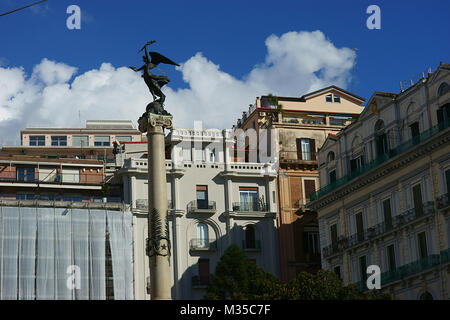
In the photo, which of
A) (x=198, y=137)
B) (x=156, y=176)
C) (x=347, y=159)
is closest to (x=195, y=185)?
(x=198, y=137)

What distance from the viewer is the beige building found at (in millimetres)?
56750

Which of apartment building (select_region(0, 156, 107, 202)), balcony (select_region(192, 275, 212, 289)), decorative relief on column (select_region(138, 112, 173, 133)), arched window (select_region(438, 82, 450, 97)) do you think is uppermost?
apartment building (select_region(0, 156, 107, 202))

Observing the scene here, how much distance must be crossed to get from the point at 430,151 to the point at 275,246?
23778mm

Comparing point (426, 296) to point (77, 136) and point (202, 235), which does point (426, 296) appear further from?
point (77, 136)

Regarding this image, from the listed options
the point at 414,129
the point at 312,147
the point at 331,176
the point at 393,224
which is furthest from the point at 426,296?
the point at 312,147

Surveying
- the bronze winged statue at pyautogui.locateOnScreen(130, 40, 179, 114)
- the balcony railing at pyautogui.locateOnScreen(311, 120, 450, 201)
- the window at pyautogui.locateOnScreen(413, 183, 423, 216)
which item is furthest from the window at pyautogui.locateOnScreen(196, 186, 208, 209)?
the bronze winged statue at pyautogui.locateOnScreen(130, 40, 179, 114)

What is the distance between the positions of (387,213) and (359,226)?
3.41 m

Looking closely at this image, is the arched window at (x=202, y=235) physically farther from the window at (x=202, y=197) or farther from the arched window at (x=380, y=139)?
the arched window at (x=380, y=139)

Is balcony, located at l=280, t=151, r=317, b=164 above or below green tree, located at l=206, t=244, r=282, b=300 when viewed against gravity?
above

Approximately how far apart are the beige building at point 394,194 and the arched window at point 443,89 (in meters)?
0.06

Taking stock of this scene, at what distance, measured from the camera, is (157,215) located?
4106cm

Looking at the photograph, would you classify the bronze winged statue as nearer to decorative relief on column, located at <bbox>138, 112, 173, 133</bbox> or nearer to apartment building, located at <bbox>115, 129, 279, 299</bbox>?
decorative relief on column, located at <bbox>138, 112, 173, 133</bbox>

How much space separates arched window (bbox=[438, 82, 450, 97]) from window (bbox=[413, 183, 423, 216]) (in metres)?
5.57

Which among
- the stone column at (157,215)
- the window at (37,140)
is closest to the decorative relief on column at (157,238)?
the stone column at (157,215)
